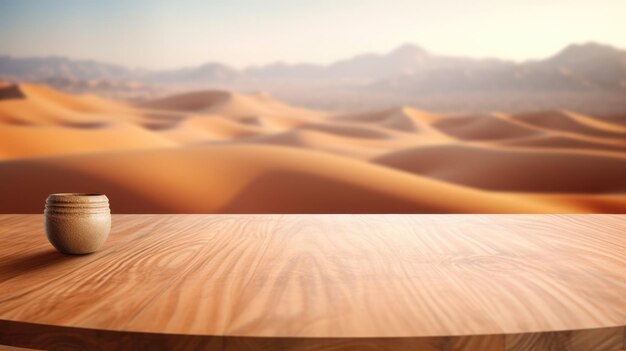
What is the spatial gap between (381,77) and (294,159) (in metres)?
5.35

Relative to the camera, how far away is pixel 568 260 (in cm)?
91

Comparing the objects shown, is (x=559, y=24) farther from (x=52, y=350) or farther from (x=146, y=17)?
(x=52, y=350)

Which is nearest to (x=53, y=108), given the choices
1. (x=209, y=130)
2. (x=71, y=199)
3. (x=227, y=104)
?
(x=209, y=130)

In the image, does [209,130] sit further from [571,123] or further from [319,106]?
[571,123]

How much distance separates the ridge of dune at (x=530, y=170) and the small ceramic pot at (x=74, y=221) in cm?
475

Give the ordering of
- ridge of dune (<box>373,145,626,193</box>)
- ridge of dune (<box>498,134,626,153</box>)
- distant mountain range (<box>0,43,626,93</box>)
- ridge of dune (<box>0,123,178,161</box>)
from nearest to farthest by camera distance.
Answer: ridge of dune (<box>373,145,626,193</box>) < ridge of dune (<box>0,123,178,161</box>) < ridge of dune (<box>498,134,626,153</box>) < distant mountain range (<box>0,43,626,93</box>)

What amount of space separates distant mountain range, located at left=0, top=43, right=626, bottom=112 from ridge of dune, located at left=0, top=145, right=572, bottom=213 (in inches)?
165

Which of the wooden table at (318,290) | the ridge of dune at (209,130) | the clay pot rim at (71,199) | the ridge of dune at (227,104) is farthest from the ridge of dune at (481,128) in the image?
the clay pot rim at (71,199)

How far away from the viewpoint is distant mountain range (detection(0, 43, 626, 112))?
747 cm

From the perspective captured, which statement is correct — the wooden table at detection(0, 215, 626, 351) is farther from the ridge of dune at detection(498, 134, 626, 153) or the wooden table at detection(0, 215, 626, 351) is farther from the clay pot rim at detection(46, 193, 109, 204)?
the ridge of dune at detection(498, 134, 626, 153)

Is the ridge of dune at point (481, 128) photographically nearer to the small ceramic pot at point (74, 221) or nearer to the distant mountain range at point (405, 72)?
the distant mountain range at point (405, 72)

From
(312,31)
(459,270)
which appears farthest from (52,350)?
(312,31)

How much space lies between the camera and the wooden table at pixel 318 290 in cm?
56

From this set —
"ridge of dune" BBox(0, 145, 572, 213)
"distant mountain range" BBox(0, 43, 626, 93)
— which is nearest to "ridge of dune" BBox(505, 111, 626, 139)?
"distant mountain range" BBox(0, 43, 626, 93)
